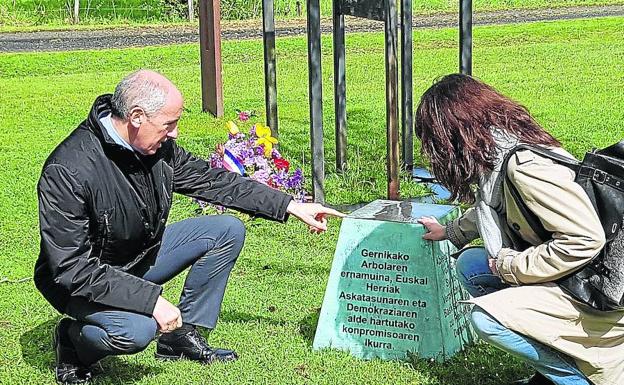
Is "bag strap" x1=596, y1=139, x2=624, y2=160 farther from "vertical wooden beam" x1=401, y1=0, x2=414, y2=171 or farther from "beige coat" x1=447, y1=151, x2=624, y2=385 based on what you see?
"vertical wooden beam" x1=401, y1=0, x2=414, y2=171

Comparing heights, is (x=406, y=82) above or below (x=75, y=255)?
above

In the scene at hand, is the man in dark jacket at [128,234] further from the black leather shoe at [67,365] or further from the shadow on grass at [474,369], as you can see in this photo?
the shadow on grass at [474,369]

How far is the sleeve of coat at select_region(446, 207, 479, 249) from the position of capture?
4312 millimetres

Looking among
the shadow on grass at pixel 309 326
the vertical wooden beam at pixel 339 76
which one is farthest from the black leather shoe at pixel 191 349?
the vertical wooden beam at pixel 339 76

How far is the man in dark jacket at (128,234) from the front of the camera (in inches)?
159

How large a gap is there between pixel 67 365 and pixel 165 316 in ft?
2.44

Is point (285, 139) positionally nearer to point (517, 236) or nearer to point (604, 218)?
point (517, 236)

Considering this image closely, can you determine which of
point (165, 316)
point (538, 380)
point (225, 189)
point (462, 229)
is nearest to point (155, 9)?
point (225, 189)

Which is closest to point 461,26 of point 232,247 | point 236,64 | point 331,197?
point 331,197

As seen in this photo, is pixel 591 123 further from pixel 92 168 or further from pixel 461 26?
pixel 92 168

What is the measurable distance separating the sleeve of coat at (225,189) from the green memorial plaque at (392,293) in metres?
0.35

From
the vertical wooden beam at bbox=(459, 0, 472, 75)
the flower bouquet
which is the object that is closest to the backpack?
the vertical wooden beam at bbox=(459, 0, 472, 75)

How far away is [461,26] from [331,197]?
5.57 feet

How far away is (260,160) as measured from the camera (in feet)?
25.6
